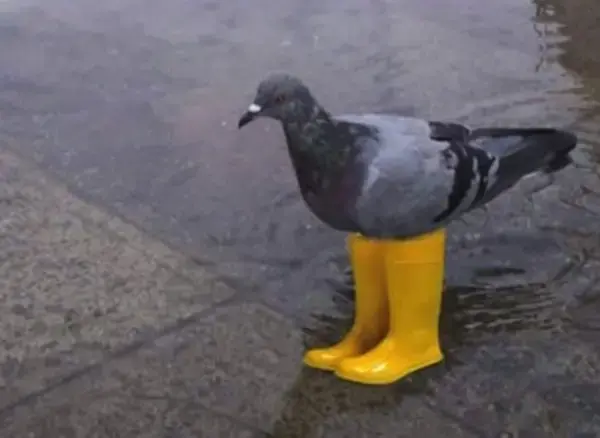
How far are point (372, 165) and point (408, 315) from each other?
258mm

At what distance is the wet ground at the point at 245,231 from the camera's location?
1767 millimetres

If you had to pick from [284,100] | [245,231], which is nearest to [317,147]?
[284,100]

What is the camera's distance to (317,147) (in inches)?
65.2

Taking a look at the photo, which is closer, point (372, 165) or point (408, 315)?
point (372, 165)

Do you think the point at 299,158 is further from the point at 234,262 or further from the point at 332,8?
the point at 332,8

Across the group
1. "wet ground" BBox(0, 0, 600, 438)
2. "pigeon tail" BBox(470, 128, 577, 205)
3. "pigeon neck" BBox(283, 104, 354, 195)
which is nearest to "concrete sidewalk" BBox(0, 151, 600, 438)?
"wet ground" BBox(0, 0, 600, 438)

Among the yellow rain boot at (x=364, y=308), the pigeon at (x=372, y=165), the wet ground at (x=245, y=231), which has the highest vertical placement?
the pigeon at (x=372, y=165)

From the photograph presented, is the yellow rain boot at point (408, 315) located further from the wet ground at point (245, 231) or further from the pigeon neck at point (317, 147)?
the pigeon neck at point (317, 147)

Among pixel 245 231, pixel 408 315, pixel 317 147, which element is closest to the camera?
pixel 317 147

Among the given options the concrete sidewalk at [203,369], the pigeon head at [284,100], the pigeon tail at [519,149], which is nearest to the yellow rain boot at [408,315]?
the concrete sidewalk at [203,369]

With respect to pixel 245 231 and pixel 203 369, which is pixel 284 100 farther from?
pixel 245 231

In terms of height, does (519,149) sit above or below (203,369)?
above

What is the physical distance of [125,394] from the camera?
1.79 metres

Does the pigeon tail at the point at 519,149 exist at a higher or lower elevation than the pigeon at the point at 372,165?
lower
